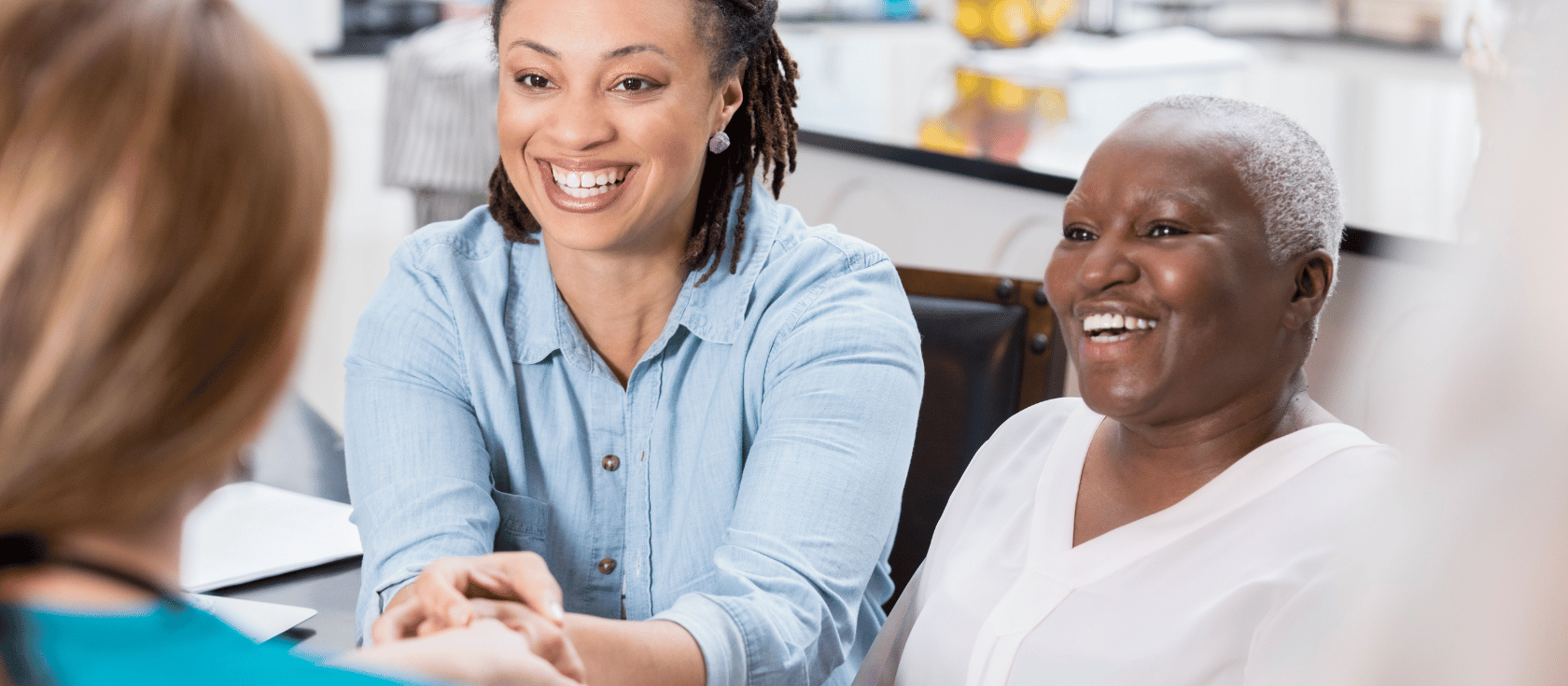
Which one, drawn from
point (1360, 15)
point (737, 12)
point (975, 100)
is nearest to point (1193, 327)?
point (737, 12)

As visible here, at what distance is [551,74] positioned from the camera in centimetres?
124

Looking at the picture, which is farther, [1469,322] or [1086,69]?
[1086,69]

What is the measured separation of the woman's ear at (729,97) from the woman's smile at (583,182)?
123mm

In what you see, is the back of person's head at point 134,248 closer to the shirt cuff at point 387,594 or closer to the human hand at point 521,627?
the human hand at point 521,627

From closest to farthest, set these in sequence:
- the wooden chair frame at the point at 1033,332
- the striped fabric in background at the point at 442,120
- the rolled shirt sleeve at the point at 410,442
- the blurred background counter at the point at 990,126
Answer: the rolled shirt sleeve at the point at 410,442
the wooden chair frame at the point at 1033,332
the blurred background counter at the point at 990,126
the striped fabric in background at the point at 442,120

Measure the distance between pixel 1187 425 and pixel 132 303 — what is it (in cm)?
75

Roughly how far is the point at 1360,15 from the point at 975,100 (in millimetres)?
1842

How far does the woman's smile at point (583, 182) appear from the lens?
4.12ft

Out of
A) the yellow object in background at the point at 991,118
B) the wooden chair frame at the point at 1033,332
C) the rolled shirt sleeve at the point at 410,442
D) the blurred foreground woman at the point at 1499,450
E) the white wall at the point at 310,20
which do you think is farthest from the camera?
the white wall at the point at 310,20

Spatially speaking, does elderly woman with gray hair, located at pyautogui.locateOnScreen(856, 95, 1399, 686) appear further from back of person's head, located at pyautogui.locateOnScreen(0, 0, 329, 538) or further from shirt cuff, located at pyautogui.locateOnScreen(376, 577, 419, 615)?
back of person's head, located at pyautogui.locateOnScreen(0, 0, 329, 538)

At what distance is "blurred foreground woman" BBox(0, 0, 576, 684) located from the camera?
1.62 ft

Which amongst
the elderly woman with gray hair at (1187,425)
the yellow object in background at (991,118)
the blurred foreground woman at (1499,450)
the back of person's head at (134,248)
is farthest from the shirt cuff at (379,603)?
the yellow object in background at (991,118)

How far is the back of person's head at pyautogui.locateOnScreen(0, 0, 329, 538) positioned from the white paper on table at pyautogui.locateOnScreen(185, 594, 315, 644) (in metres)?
0.56

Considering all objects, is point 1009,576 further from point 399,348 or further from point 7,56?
point 7,56
